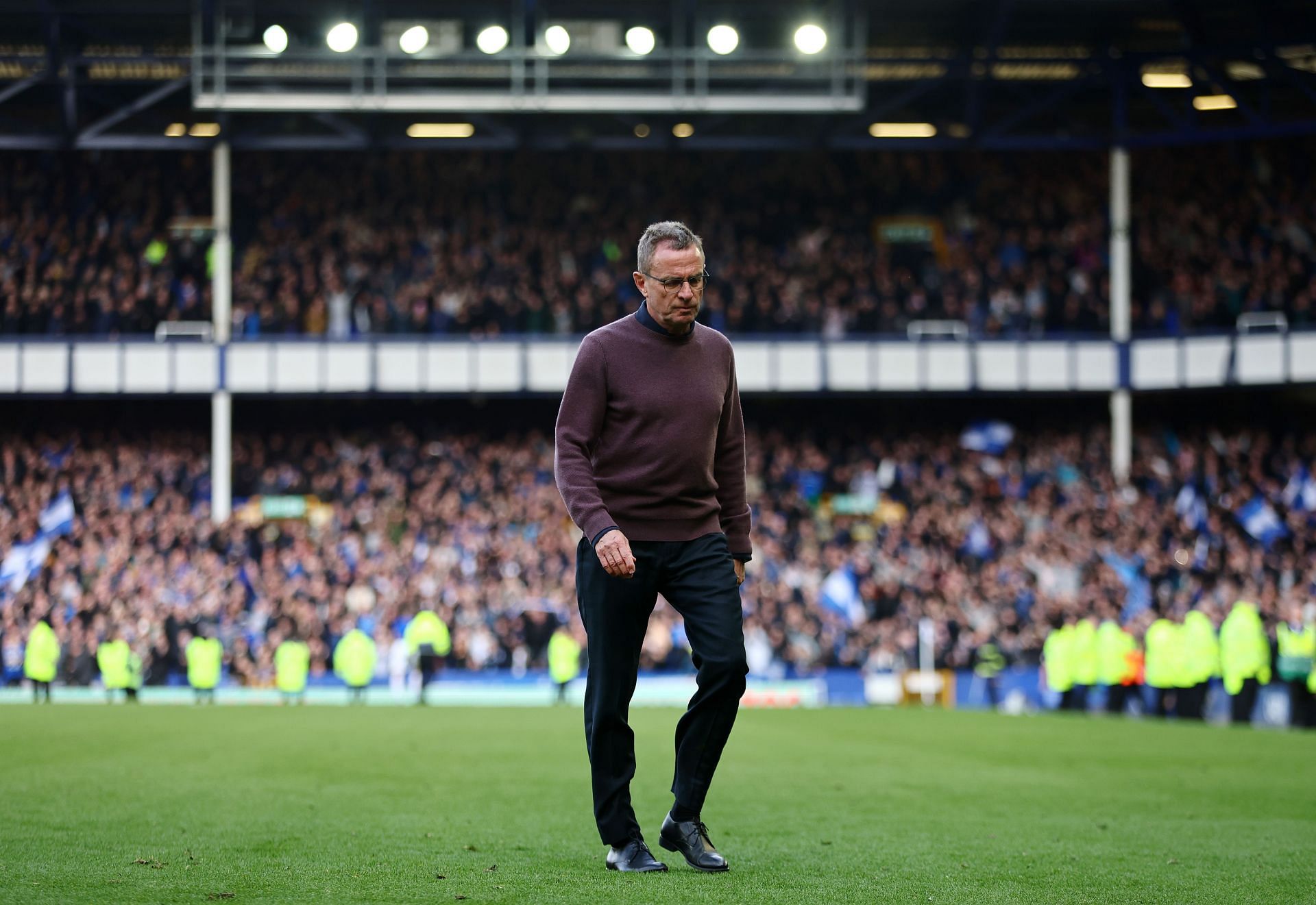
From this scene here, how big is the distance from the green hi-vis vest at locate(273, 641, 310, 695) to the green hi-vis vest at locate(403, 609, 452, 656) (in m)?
1.87

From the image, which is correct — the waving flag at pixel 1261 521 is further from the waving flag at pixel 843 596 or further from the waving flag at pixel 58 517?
the waving flag at pixel 58 517

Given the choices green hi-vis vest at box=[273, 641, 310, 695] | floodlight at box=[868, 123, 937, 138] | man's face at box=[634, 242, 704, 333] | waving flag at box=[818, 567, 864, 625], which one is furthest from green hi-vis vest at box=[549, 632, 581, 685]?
man's face at box=[634, 242, 704, 333]

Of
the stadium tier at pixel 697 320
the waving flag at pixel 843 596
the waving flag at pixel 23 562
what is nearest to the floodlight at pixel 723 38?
the stadium tier at pixel 697 320

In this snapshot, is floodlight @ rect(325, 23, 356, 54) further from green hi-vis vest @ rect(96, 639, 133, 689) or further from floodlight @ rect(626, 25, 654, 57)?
green hi-vis vest @ rect(96, 639, 133, 689)

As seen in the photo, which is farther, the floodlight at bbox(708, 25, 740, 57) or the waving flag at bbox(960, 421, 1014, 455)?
the waving flag at bbox(960, 421, 1014, 455)

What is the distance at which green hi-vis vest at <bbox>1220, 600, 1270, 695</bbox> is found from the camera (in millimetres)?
21734

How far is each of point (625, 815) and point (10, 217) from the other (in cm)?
A: 3441

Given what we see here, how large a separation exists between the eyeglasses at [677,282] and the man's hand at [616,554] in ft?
3.11

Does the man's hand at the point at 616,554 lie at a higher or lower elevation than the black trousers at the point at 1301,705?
higher

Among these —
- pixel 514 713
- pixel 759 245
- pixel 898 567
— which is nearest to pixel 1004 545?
pixel 898 567

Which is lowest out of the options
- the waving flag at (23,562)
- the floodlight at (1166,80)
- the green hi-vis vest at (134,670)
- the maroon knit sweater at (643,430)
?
the green hi-vis vest at (134,670)

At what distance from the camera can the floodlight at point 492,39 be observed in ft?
102

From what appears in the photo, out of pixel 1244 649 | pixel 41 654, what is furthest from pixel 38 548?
pixel 1244 649

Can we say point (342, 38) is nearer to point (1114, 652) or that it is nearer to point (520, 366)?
point (520, 366)
